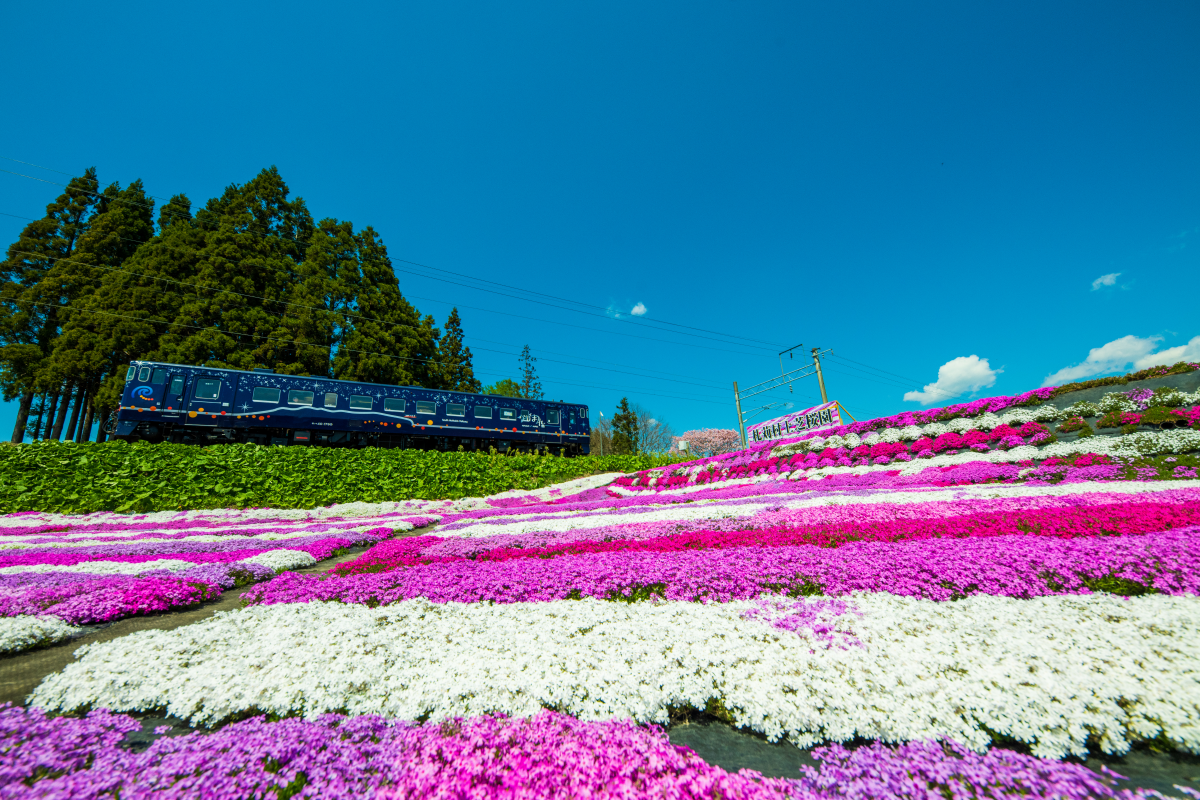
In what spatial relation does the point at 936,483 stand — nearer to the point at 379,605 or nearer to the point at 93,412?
the point at 379,605

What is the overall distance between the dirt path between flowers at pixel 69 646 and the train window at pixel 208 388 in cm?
1986

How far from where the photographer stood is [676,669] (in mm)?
2688

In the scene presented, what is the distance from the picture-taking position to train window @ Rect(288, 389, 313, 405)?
21.9 m

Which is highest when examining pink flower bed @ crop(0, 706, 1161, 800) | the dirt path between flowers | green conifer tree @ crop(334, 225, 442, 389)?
green conifer tree @ crop(334, 225, 442, 389)

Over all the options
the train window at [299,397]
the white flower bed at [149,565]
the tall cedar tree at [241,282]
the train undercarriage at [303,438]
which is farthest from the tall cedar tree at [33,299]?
the white flower bed at [149,565]

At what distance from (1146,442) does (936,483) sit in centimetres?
434

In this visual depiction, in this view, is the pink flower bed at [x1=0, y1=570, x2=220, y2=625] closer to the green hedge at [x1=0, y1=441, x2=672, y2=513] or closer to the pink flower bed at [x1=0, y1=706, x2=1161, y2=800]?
the pink flower bed at [x1=0, y1=706, x2=1161, y2=800]

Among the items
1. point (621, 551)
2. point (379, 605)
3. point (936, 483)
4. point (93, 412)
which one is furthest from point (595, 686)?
point (93, 412)

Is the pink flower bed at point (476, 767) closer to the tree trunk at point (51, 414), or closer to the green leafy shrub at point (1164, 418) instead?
the green leafy shrub at point (1164, 418)

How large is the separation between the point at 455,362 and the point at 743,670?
3939cm

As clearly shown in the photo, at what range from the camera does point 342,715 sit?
2.47m

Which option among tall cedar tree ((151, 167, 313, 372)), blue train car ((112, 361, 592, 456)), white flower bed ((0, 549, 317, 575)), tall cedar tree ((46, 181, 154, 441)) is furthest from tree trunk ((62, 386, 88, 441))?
white flower bed ((0, 549, 317, 575))

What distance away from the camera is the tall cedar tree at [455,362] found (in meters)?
36.4

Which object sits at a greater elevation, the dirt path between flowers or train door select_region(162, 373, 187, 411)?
train door select_region(162, 373, 187, 411)
